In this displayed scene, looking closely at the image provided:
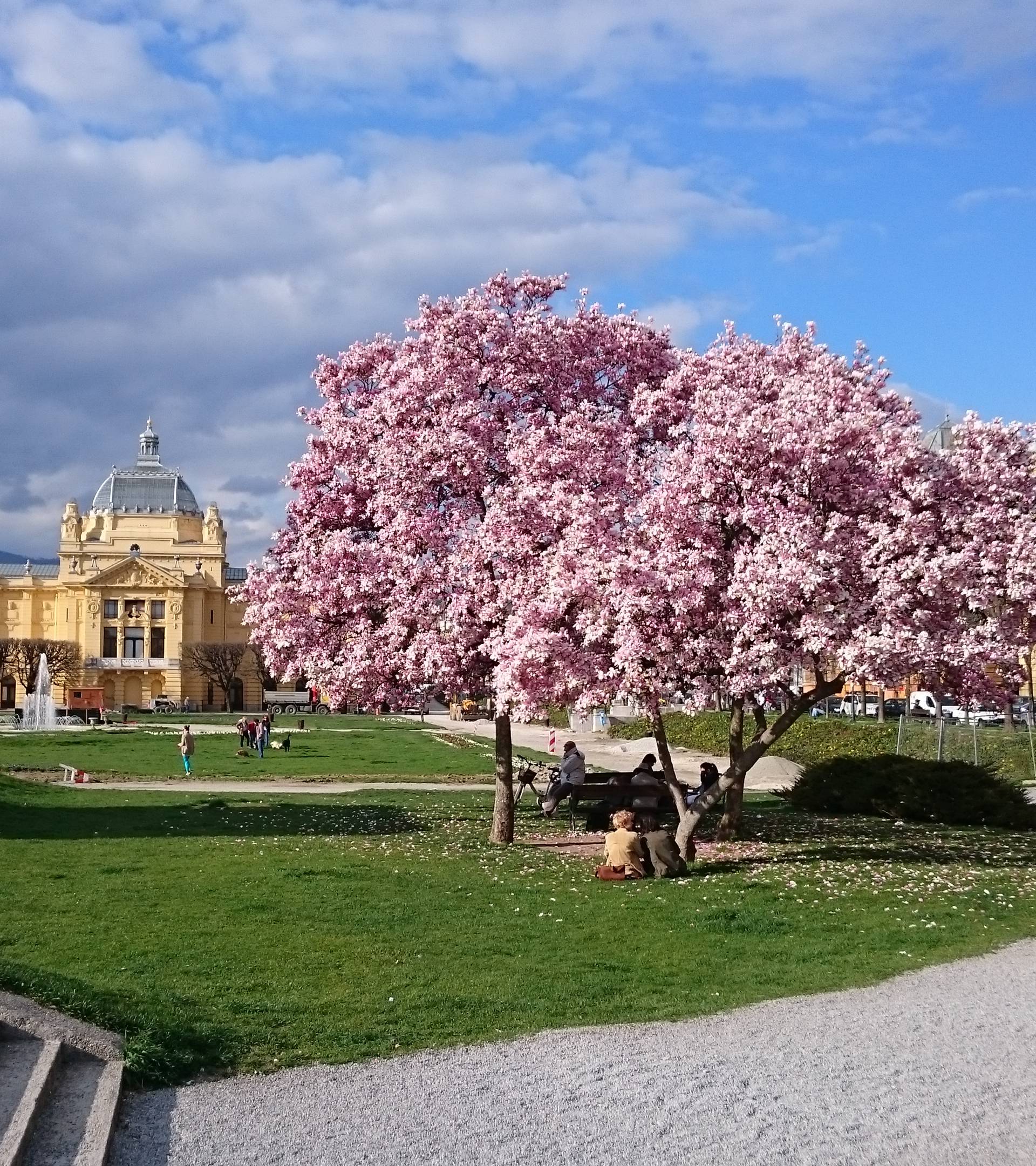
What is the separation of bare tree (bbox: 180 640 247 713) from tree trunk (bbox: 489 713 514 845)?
95.9 meters

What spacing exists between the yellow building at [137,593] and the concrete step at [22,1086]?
109 m

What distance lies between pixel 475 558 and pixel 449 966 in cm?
773

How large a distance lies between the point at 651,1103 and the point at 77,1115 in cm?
338

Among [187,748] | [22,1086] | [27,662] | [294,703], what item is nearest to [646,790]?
[22,1086]

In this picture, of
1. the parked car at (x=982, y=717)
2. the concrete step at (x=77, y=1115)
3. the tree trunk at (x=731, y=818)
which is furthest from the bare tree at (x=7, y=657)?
the concrete step at (x=77, y=1115)

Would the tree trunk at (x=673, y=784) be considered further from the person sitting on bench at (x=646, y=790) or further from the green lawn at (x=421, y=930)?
the person sitting on bench at (x=646, y=790)

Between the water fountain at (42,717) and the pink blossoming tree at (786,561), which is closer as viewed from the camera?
the pink blossoming tree at (786,561)

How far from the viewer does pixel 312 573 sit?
64.4 ft

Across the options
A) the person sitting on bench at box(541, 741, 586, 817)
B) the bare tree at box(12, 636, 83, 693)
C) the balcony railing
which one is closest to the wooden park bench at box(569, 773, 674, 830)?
the person sitting on bench at box(541, 741, 586, 817)

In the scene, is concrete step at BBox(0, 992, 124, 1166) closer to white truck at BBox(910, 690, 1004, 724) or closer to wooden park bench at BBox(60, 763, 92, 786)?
wooden park bench at BBox(60, 763, 92, 786)

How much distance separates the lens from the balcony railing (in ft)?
387

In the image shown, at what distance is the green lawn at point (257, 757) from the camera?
1506 inches

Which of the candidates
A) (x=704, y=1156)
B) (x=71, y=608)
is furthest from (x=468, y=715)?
(x=704, y=1156)

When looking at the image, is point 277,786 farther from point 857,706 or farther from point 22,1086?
point 857,706
